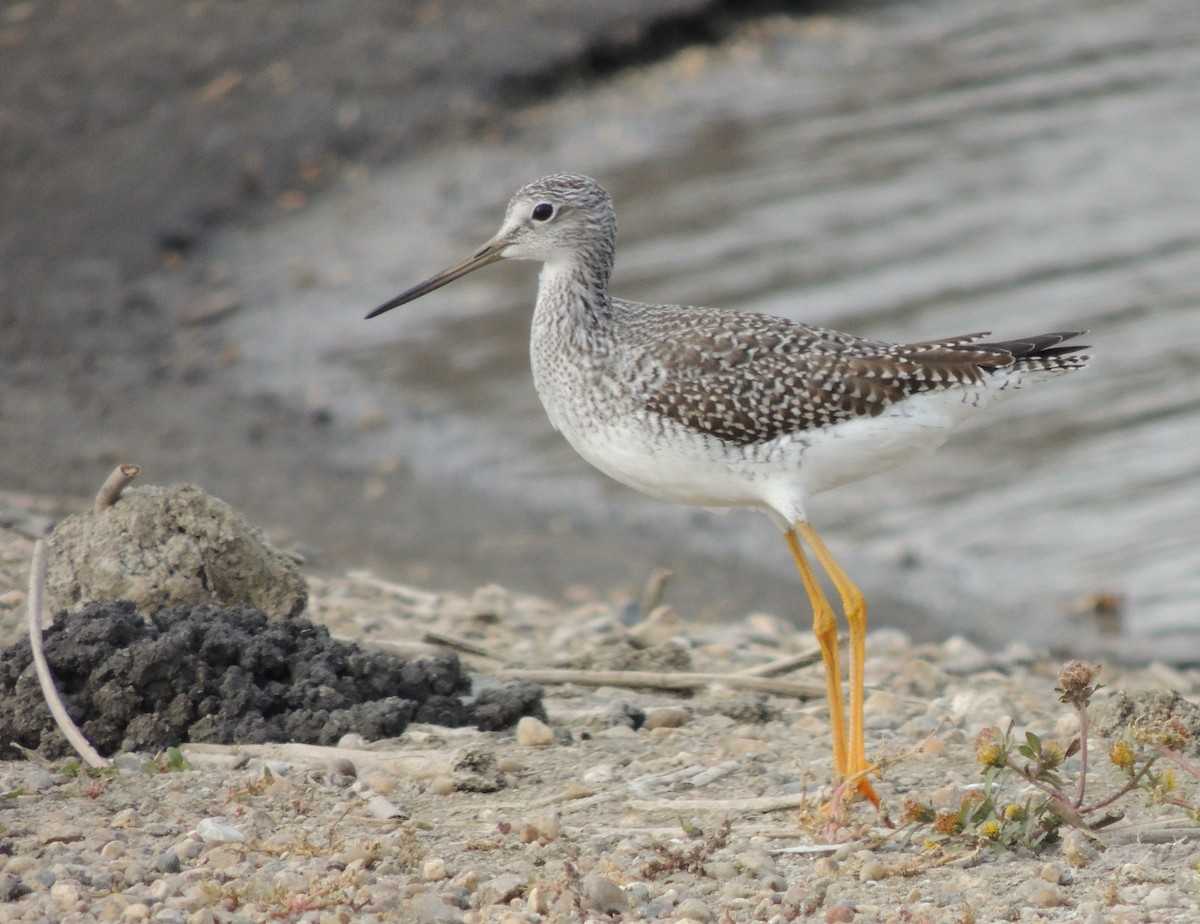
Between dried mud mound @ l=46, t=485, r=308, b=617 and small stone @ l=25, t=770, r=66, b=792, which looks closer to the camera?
small stone @ l=25, t=770, r=66, b=792

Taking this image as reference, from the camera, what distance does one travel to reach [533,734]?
6086 mm

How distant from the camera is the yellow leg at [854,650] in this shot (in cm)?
Answer: 579

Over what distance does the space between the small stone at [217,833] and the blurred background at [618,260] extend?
387 centimetres

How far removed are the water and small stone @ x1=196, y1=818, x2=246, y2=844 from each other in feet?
15.2

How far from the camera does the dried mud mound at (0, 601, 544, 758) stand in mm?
5758

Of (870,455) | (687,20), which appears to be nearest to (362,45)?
(687,20)

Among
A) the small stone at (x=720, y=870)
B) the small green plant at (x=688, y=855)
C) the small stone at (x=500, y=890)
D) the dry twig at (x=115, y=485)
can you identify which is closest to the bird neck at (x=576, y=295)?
the dry twig at (x=115, y=485)

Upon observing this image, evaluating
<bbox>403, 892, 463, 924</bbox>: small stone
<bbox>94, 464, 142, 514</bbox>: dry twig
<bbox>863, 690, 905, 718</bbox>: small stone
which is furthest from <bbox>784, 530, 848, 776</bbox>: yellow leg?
<bbox>94, 464, 142, 514</bbox>: dry twig

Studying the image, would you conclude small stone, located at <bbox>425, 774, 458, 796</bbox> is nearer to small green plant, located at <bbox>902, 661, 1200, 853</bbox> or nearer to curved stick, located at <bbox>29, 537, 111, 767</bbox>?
curved stick, located at <bbox>29, 537, 111, 767</bbox>

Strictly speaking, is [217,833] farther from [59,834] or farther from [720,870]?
[720,870]

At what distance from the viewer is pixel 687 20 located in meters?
17.2

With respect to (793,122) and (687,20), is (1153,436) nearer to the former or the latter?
(793,122)

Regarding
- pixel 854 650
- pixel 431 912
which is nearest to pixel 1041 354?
pixel 854 650

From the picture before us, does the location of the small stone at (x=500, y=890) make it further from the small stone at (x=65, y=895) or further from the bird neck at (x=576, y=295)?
the bird neck at (x=576, y=295)
